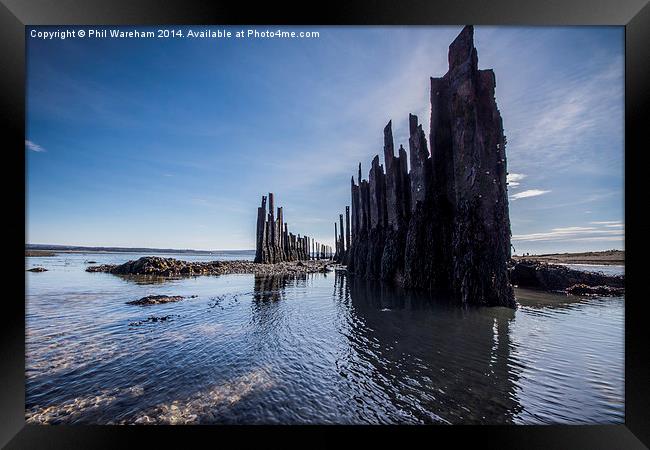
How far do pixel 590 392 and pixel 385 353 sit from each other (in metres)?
2.99

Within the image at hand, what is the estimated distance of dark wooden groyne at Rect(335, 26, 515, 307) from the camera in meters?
9.58

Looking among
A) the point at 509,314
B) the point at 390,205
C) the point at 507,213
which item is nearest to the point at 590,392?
the point at 509,314

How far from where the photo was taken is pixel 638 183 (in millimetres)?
3154

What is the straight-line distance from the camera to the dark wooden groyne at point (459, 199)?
9578mm

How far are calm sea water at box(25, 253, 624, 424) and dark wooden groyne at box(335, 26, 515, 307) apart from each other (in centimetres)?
225

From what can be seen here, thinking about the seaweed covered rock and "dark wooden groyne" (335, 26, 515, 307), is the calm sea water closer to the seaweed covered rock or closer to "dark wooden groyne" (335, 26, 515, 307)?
"dark wooden groyne" (335, 26, 515, 307)

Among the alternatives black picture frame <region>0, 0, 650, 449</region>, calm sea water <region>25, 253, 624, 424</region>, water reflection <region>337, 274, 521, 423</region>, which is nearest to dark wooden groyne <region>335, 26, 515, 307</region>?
water reflection <region>337, 274, 521, 423</region>

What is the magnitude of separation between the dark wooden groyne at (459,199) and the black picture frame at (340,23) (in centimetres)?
673

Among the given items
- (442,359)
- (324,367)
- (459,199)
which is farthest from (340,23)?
(459,199)

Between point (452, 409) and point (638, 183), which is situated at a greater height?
point (638, 183)

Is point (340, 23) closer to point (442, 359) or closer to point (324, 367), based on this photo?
point (324, 367)

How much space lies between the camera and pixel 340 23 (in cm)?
334

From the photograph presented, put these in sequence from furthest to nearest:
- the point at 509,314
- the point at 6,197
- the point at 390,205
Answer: the point at 390,205 < the point at 509,314 < the point at 6,197

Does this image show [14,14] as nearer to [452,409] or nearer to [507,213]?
[452,409]
